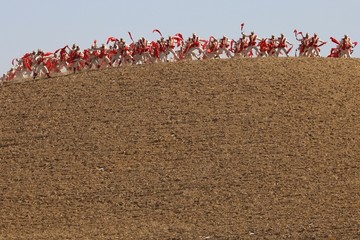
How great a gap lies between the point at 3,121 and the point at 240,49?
10.3 metres

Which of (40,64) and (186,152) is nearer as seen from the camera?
(186,152)

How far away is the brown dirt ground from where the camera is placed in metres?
31.2

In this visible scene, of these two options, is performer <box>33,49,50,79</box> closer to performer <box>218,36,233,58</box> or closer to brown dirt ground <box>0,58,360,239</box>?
brown dirt ground <box>0,58,360,239</box>

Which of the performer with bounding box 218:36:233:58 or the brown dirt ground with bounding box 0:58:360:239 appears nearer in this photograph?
the brown dirt ground with bounding box 0:58:360:239

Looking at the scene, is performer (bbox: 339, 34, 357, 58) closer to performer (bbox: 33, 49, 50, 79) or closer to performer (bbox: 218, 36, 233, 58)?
performer (bbox: 218, 36, 233, 58)

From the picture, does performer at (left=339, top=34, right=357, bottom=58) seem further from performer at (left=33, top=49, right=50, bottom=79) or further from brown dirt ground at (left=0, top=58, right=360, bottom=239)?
performer at (left=33, top=49, right=50, bottom=79)

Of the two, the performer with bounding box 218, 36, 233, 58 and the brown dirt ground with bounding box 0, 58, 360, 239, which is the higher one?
the performer with bounding box 218, 36, 233, 58

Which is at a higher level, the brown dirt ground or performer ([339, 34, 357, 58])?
performer ([339, 34, 357, 58])

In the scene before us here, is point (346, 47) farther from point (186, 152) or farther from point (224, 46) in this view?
point (186, 152)

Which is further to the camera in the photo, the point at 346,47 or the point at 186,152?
the point at 346,47

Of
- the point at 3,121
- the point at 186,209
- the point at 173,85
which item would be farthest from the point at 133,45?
the point at 186,209

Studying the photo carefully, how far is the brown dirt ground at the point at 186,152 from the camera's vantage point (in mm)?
31250

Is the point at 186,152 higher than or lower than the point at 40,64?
lower

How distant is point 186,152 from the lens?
35938 mm
